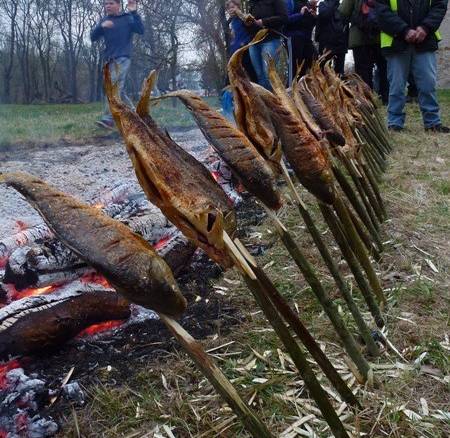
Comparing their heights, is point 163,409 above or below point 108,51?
below

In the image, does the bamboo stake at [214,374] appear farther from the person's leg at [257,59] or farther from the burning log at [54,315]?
the person's leg at [257,59]

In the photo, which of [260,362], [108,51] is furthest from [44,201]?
[108,51]

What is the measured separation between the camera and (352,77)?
6.86 m

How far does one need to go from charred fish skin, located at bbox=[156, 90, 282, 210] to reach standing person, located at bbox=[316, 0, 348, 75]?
22.9 ft

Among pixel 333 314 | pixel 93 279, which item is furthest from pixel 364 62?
pixel 333 314

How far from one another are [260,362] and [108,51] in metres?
7.57

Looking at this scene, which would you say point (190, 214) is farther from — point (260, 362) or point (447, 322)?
point (447, 322)

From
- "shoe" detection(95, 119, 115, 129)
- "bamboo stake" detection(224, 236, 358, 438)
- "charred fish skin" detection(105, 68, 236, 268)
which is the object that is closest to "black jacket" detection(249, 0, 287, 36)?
"shoe" detection(95, 119, 115, 129)

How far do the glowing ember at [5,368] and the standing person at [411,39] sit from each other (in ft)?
20.0

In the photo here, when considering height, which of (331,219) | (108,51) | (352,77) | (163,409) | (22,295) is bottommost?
(163,409)

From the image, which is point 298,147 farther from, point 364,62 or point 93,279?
point 364,62

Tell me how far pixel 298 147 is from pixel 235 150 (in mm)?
434

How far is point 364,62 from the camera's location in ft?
30.8

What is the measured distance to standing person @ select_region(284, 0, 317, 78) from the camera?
22.7 ft
